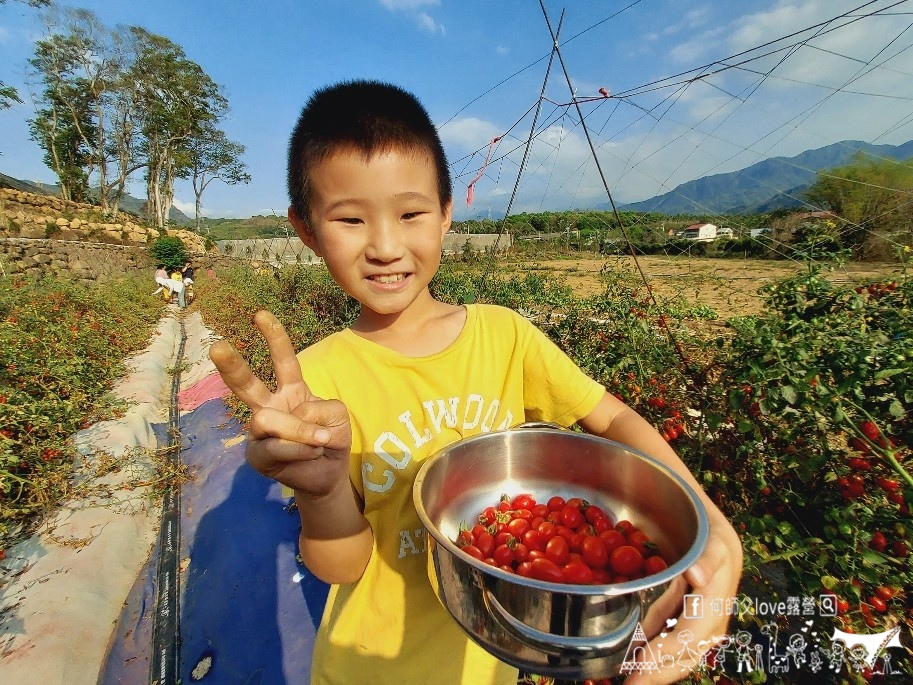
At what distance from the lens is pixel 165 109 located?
25250mm

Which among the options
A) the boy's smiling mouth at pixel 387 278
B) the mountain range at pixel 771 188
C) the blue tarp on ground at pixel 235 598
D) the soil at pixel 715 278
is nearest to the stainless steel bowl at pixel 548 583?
the boy's smiling mouth at pixel 387 278

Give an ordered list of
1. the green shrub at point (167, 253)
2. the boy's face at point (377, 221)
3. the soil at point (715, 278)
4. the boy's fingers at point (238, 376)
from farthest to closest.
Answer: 1. the green shrub at point (167, 253)
2. the soil at point (715, 278)
3. the boy's face at point (377, 221)
4. the boy's fingers at point (238, 376)

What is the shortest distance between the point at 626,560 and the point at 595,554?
0.20 ft

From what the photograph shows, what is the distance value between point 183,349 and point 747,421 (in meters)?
8.77

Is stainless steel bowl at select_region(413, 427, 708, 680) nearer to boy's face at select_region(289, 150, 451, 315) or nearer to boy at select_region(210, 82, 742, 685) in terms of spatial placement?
boy at select_region(210, 82, 742, 685)

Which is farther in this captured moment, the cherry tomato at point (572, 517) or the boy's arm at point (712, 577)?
the cherry tomato at point (572, 517)

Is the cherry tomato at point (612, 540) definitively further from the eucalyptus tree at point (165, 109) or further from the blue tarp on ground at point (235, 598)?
the eucalyptus tree at point (165, 109)

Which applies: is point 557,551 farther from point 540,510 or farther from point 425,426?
point 425,426

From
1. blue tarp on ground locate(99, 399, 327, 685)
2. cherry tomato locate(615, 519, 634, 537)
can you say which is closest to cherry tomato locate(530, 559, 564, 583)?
cherry tomato locate(615, 519, 634, 537)

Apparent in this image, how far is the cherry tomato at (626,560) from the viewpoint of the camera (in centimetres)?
90

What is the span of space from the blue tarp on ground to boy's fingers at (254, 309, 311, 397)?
1974mm

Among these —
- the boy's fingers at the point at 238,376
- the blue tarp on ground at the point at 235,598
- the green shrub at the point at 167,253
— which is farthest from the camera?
the green shrub at the point at 167,253

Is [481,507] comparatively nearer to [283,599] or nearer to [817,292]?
[817,292]

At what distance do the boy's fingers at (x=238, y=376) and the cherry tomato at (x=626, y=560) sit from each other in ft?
2.49
